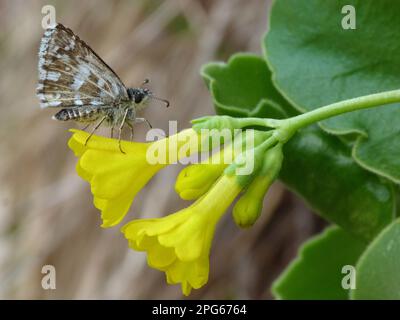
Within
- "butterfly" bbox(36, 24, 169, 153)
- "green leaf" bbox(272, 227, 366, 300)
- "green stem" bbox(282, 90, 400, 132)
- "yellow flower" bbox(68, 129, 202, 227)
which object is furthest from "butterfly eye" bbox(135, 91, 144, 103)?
"green leaf" bbox(272, 227, 366, 300)

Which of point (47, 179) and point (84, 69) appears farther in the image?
point (47, 179)

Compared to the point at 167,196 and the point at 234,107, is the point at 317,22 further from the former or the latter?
the point at 167,196

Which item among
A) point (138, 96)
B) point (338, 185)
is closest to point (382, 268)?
point (338, 185)
